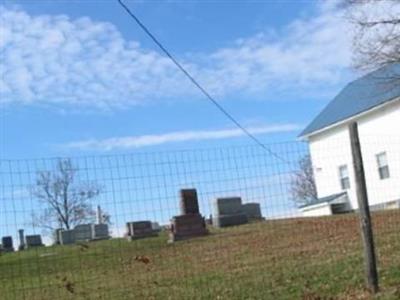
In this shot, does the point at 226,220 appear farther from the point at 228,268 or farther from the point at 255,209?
the point at 228,268

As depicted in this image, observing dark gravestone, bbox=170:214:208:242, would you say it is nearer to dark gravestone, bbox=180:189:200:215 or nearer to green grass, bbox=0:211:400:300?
green grass, bbox=0:211:400:300

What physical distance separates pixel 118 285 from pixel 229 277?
6.83 feet

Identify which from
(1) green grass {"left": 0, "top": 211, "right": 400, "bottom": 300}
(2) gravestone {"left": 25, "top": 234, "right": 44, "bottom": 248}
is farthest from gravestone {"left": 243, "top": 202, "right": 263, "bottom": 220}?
(2) gravestone {"left": 25, "top": 234, "right": 44, "bottom": 248}

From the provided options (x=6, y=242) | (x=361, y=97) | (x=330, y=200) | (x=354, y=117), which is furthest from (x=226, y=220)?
(x=6, y=242)

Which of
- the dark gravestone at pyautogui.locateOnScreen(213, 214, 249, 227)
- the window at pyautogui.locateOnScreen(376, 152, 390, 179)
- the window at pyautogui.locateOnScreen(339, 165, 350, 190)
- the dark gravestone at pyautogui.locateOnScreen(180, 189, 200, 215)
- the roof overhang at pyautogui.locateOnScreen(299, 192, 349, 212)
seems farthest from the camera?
the roof overhang at pyautogui.locateOnScreen(299, 192, 349, 212)

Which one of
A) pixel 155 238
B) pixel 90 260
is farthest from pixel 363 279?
pixel 155 238

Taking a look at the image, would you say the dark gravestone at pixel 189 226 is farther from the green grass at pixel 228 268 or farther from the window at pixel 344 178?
the window at pixel 344 178

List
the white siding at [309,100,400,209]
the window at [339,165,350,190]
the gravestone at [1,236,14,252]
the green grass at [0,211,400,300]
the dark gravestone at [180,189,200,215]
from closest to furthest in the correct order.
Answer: the gravestone at [1,236,14,252] < the green grass at [0,211,400,300] < the dark gravestone at [180,189,200,215] < the white siding at [309,100,400,209] < the window at [339,165,350,190]

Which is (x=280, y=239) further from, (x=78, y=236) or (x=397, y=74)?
(x=397, y=74)

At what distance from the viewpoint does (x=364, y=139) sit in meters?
37.6

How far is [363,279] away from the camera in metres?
10.3

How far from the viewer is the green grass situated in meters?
10.8

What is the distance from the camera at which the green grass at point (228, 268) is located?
10805 millimetres

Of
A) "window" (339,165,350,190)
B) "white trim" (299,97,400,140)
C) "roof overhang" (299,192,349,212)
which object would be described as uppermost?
"white trim" (299,97,400,140)
